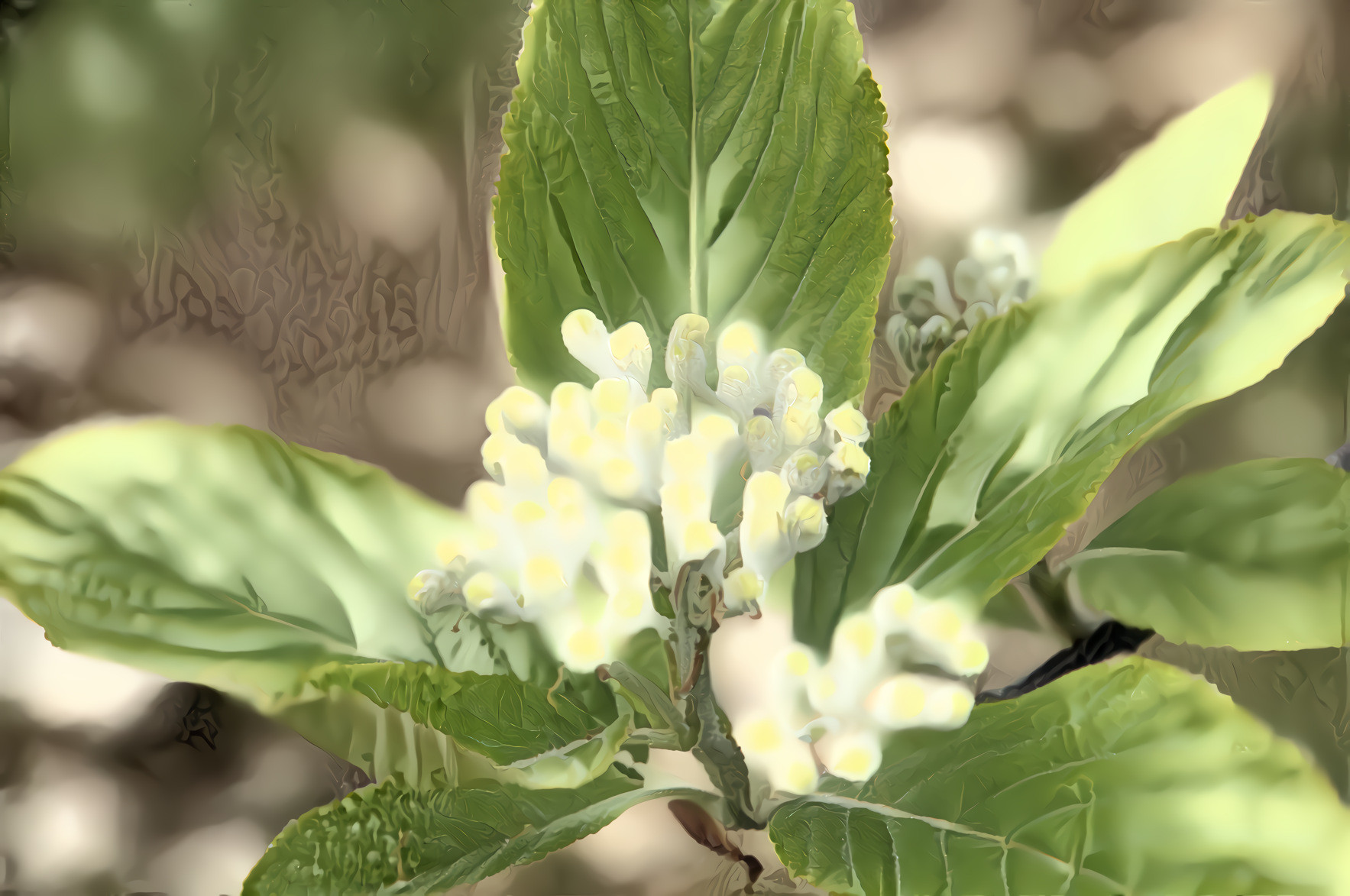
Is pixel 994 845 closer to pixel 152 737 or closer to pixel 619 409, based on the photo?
pixel 619 409

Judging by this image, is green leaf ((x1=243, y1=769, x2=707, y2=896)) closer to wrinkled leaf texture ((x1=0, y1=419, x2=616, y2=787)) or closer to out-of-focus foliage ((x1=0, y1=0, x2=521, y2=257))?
wrinkled leaf texture ((x1=0, y1=419, x2=616, y2=787))

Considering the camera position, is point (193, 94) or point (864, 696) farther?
point (193, 94)

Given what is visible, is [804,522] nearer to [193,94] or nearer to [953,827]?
[953,827]

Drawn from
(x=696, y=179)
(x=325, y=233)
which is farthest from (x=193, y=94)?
(x=696, y=179)

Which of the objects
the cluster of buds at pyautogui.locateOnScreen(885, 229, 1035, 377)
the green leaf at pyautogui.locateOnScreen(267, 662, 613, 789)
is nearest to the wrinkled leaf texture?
the green leaf at pyautogui.locateOnScreen(267, 662, 613, 789)

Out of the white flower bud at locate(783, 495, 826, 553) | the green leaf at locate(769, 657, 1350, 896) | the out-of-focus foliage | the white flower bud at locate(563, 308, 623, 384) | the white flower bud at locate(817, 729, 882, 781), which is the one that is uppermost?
the out-of-focus foliage

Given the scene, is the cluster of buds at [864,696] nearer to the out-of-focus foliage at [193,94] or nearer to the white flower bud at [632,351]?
the white flower bud at [632,351]

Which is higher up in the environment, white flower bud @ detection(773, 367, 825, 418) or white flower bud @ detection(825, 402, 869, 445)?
white flower bud @ detection(773, 367, 825, 418)

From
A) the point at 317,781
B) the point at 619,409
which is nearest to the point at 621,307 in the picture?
the point at 619,409
